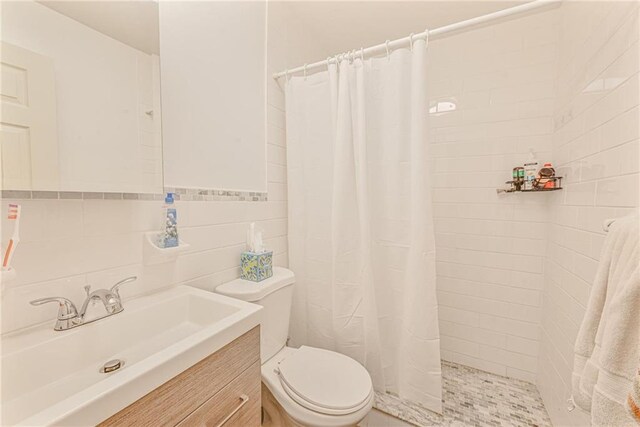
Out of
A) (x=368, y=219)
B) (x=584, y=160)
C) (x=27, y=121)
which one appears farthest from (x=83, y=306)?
(x=584, y=160)

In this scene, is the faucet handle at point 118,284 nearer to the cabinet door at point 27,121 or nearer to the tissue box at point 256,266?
the cabinet door at point 27,121

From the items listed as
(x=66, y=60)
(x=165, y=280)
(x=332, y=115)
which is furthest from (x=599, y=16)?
(x=165, y=280)

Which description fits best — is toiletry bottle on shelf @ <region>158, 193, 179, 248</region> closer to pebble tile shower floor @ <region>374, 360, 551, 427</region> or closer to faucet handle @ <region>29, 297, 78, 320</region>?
faucet handle @ <region>29, 297, 78, 320</region>

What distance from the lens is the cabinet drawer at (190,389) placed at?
56 centimetres

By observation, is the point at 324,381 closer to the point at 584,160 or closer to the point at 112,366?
the point at 112,366

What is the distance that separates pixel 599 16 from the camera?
1.06m

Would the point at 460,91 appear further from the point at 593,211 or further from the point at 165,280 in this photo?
the point at 165,280

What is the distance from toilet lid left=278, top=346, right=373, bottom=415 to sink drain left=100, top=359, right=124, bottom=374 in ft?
2.10

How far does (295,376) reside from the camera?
3.99 ft

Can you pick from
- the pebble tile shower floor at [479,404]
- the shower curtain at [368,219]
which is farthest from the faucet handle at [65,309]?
the pebble tile shower floor at [479,404]

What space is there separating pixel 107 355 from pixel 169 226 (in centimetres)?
42

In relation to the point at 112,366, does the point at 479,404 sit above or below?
below

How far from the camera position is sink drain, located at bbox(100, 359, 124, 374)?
74 cm

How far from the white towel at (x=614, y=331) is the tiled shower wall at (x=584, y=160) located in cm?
30
